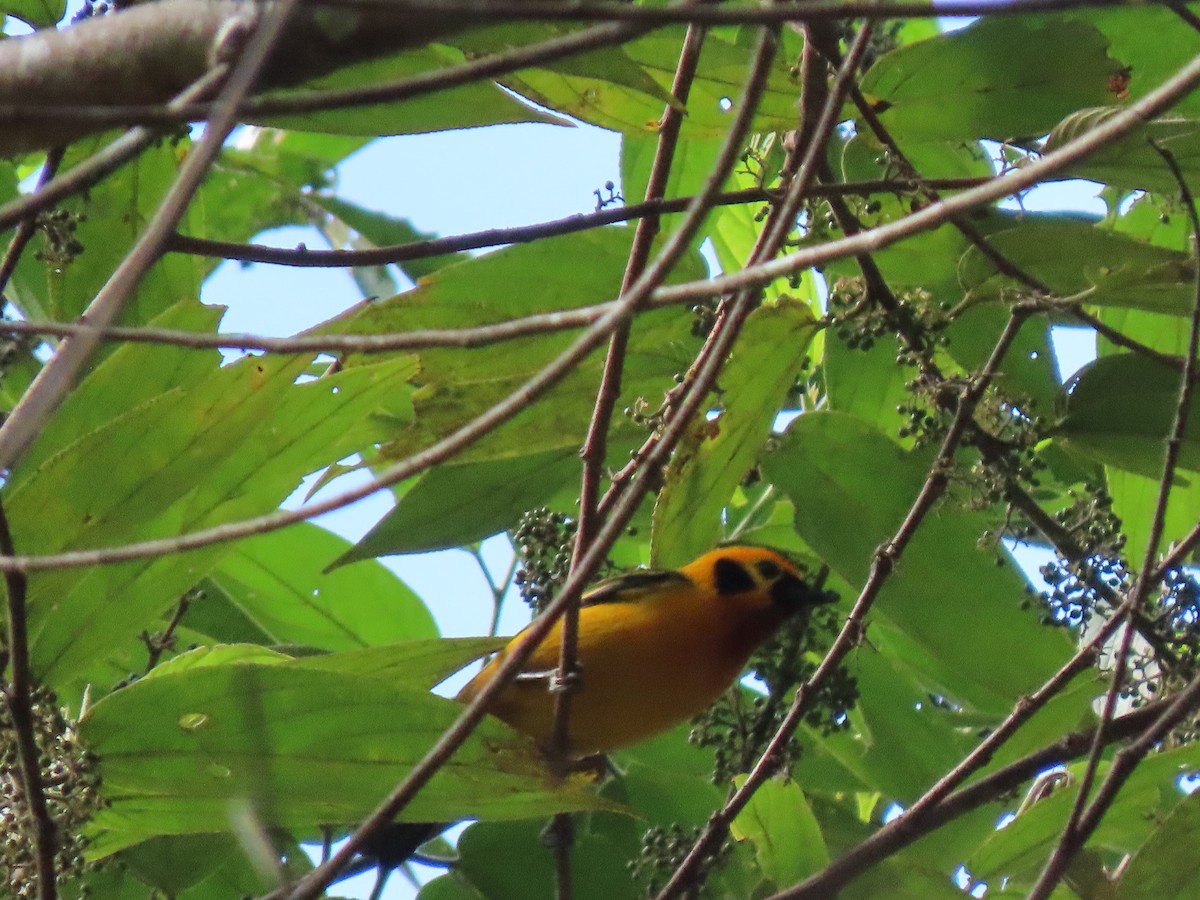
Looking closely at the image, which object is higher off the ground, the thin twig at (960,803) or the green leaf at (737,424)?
the green leaf at (737,424)

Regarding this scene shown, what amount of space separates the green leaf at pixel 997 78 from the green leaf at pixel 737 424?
0.38 metres

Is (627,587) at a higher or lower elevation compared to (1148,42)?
lower

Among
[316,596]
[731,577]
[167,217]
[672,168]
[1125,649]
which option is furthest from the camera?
[731,577]

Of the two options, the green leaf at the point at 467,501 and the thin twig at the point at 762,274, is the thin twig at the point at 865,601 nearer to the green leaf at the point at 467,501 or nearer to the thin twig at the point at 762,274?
the green leaf at the point at 467,501

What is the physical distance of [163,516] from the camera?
2.12m

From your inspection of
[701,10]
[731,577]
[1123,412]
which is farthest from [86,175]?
[731,577]

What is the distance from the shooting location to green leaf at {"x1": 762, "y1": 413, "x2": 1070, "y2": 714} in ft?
8.07

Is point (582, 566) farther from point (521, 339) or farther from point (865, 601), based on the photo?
point (521, 339)

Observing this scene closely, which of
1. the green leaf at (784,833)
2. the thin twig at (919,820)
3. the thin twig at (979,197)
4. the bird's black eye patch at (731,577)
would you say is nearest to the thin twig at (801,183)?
the thin twig at (979,197)

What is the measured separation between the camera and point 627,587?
3455 millimetres

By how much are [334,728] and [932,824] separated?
2.71 feet

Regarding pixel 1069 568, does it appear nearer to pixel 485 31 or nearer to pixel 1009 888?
pixel 1009 888

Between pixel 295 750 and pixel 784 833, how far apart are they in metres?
1.03

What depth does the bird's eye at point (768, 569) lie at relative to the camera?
3277mm
